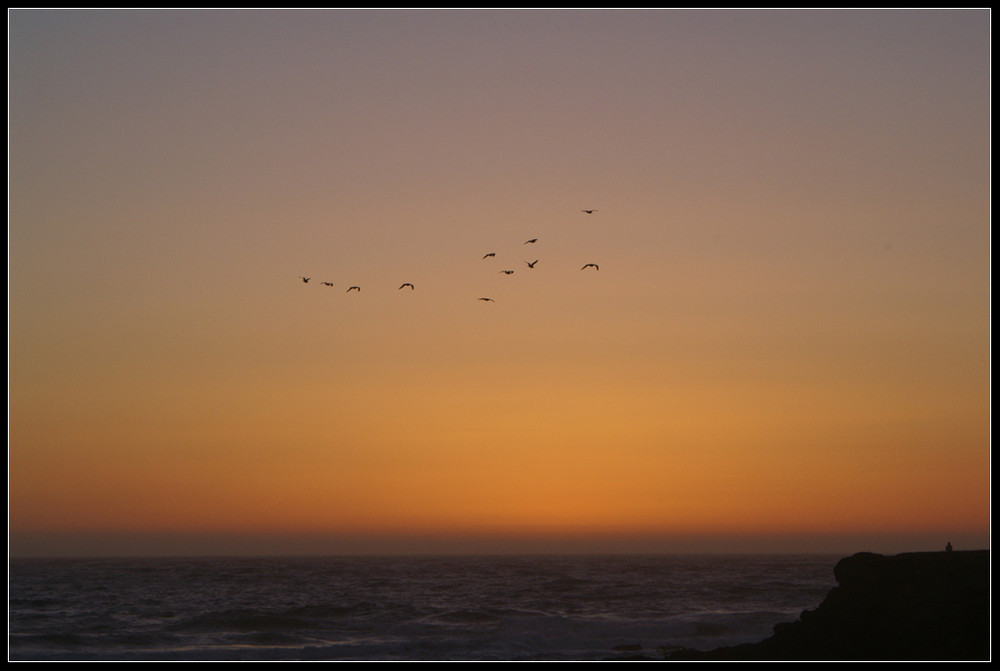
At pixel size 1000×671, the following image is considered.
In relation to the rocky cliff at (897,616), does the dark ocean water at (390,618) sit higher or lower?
lower

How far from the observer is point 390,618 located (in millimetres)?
49062

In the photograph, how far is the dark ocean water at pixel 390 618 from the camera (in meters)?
38.3

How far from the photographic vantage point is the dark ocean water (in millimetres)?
38312

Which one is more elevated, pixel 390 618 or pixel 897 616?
pixel 897 616

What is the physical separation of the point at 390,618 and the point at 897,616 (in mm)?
27617

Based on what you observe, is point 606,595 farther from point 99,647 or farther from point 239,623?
point 99,647

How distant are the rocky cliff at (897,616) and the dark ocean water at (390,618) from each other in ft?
23.0

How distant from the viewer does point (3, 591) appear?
24.7m

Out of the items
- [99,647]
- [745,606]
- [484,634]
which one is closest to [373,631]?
[484,634]

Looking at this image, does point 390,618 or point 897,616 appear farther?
point 390,618

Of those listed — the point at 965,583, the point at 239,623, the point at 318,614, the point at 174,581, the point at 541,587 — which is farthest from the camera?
the point at 174,581

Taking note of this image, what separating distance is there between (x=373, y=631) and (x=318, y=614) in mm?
7143

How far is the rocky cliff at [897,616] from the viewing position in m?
25.0

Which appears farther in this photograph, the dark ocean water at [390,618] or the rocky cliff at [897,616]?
the dark ocean water at [390,618]
